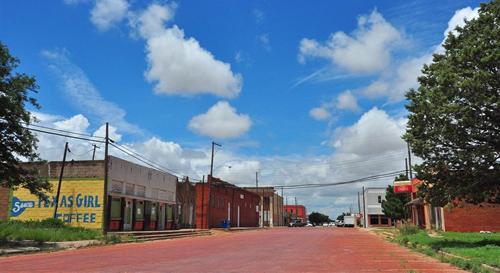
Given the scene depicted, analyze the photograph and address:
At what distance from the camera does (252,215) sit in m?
89.2

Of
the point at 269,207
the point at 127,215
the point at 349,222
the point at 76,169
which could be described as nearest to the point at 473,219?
the point at 127,215

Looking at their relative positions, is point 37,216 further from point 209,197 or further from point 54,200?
point 209,197

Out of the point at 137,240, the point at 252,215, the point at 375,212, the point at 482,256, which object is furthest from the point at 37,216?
the point at 375,212

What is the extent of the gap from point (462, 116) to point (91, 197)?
27023 mm

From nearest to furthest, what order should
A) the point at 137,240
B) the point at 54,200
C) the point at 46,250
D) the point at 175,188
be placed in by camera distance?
the point at 46,250
the point at 137,240
the point at 54,200
the point at 175,188

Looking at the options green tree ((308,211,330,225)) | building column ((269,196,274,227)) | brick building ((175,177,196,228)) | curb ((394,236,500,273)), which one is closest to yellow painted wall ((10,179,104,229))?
brick building ((175,177,196,228))

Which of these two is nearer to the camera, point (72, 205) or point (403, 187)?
point (72, 205)

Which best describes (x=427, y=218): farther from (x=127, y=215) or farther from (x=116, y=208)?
(x=116, y=208)

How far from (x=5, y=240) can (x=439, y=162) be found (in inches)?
829

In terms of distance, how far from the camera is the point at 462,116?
64.4 feet

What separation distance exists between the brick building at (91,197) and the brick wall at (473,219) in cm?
2521

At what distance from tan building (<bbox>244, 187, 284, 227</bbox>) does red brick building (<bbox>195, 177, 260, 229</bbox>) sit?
400 inches

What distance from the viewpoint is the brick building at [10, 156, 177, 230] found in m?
36.2

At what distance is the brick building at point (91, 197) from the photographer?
36188mm
